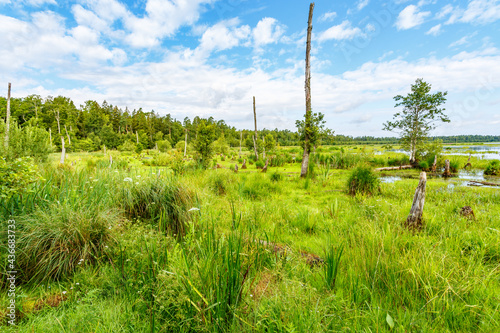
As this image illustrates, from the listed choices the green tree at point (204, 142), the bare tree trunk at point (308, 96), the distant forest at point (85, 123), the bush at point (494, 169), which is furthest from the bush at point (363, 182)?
the distant forest at point (85, 123)

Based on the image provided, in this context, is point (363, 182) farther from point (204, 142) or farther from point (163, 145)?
point (163, 145)

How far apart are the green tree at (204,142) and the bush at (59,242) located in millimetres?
10443

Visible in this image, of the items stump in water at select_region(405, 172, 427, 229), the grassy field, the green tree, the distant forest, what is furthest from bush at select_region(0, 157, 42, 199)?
the distant forest

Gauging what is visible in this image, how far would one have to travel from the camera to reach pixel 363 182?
7738mm

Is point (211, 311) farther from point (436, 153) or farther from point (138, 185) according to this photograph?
point (436, 153)

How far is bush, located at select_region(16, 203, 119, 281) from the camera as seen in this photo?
2575 mm

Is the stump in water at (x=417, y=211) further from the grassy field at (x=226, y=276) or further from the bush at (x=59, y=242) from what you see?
the bush at (x=59, y=242)

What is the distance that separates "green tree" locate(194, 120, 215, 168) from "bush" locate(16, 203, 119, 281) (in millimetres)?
10443

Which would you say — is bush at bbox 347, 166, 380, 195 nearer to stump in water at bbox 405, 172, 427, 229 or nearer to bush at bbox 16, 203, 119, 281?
stump in water at bbox 405, 172, 427, 229

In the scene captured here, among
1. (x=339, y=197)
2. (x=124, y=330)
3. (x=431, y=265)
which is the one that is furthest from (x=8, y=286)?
(x=339, y=197)

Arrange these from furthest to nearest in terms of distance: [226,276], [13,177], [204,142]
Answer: [204,142]
[13,177]
[226,276]

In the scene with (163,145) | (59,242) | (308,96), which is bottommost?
(59,242)

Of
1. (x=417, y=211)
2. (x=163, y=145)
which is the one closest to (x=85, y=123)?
(x=163, y=145)

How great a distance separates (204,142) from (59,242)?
11.1 m
